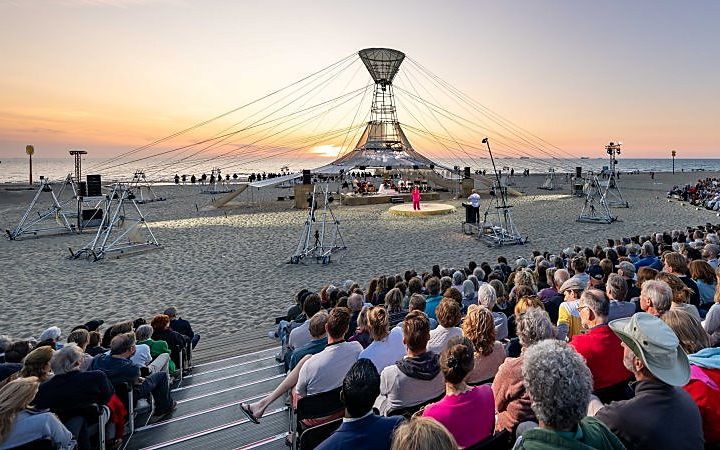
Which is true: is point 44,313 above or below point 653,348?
below

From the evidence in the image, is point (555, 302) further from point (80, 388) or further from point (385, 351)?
point (80, 388)

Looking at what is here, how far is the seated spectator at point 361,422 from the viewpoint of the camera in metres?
2.12

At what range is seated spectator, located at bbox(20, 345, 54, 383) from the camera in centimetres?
358

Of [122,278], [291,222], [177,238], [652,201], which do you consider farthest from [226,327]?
[652,201]

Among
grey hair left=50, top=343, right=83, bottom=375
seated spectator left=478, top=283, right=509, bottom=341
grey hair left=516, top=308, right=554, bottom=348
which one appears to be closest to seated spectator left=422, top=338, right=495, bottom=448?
grey hair left=516, top=308, right=554, bottom=348

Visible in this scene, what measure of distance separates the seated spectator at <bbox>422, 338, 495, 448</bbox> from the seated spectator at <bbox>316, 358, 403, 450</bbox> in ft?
1.36

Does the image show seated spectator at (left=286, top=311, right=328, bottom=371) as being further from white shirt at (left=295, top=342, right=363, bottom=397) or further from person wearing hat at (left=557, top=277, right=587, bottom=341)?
person wearing hat at (left=557, top=277, right=587, bottom=341)

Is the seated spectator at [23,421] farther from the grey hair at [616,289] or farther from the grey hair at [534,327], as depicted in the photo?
the grey hair at [616,289]

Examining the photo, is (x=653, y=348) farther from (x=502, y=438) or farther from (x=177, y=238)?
(x=177, y=238)

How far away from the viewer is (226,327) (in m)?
8.64

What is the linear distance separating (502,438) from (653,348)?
99 cm

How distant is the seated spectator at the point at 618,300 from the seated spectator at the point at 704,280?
1986 mm

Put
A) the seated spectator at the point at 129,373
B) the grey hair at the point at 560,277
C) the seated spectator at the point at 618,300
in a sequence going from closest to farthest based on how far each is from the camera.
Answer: the seated spectator at the point at 129,373, the seated spectator at the point at 618,300, the grey hair at the point at 560,277

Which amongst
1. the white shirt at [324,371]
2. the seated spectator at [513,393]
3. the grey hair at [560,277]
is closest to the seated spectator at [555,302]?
the grey hair at [560,277]
